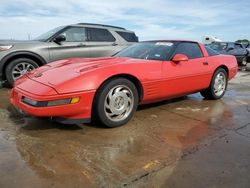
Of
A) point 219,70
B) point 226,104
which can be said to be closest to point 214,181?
point 226,104

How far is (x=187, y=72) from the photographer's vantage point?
4750mm

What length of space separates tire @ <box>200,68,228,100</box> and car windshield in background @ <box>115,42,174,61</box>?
49.9 inches

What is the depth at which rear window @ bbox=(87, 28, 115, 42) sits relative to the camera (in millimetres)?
7352

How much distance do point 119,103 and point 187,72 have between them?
155 cm

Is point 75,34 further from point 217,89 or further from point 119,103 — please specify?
point 119,103

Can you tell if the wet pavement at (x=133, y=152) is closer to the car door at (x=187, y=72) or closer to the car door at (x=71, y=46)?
the car door at (x=187, y=72)

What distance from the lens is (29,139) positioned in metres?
3.29

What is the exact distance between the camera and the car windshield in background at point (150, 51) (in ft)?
15.0

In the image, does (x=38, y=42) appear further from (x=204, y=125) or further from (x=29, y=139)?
(x=204, y=125)

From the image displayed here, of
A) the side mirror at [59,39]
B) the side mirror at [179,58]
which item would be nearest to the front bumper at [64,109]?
the side mirror at [179,58]

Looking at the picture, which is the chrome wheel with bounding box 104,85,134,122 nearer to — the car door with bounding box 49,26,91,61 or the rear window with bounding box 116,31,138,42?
the car door with bounding box 49,26,91,61

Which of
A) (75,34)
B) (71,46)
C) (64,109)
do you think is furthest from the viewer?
(75,34)

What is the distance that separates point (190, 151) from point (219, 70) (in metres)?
2.99

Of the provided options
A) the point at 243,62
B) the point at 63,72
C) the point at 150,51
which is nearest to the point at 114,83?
the point at 63,72
